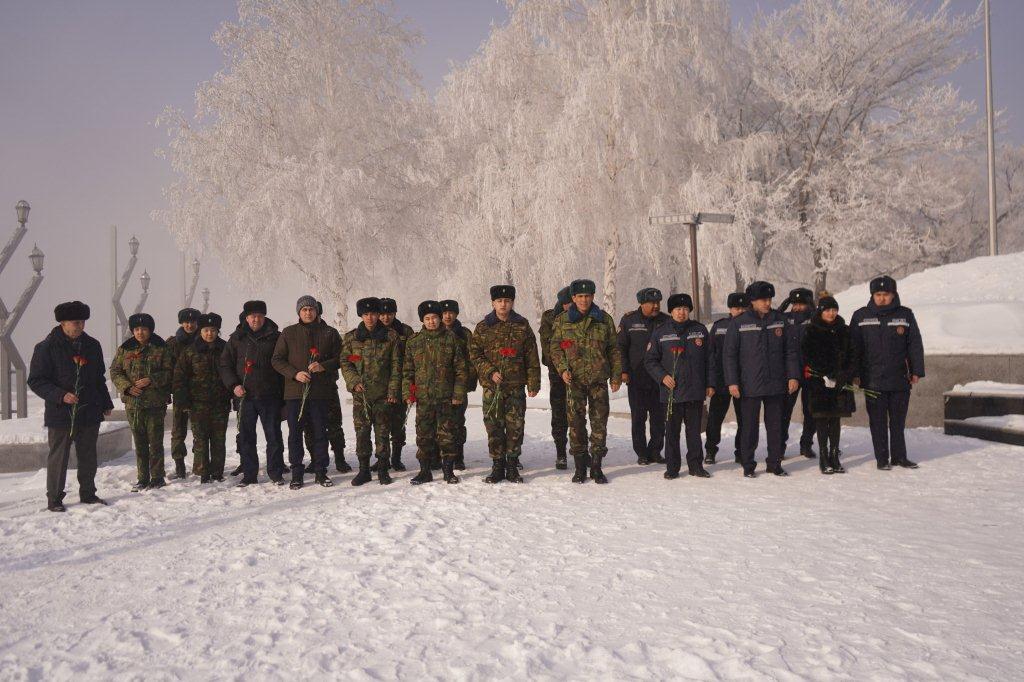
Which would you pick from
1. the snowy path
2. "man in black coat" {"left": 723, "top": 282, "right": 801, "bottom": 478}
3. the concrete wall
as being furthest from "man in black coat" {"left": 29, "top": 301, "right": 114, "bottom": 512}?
"man in black coat" {"left": 723, "top": 282, "right": 801, "bottom": 478}

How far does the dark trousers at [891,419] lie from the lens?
24.5ft

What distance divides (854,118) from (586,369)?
21.0m

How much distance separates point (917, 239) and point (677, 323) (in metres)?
19.7

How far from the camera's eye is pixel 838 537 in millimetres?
4914

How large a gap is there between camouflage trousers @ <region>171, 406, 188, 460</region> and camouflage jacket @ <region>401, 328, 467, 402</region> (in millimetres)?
3002

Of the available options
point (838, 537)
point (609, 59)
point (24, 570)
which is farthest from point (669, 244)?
point (24, 570)

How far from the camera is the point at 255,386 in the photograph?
7703mm

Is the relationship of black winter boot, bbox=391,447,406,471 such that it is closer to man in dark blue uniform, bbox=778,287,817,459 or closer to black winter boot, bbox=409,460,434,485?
black winter boot, bbox=409,460,434,485

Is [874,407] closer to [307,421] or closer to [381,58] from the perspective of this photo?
[307,421]

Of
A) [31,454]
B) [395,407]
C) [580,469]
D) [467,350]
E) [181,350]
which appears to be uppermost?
[181,350]

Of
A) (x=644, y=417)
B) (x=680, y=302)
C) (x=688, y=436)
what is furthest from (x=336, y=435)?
(x=680, y=302)

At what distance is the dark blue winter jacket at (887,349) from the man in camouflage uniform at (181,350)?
7.39 m

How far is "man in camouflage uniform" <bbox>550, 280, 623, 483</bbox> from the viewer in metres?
7.24

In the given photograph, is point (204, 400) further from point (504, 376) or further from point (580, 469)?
Answer: point (580, 469)
